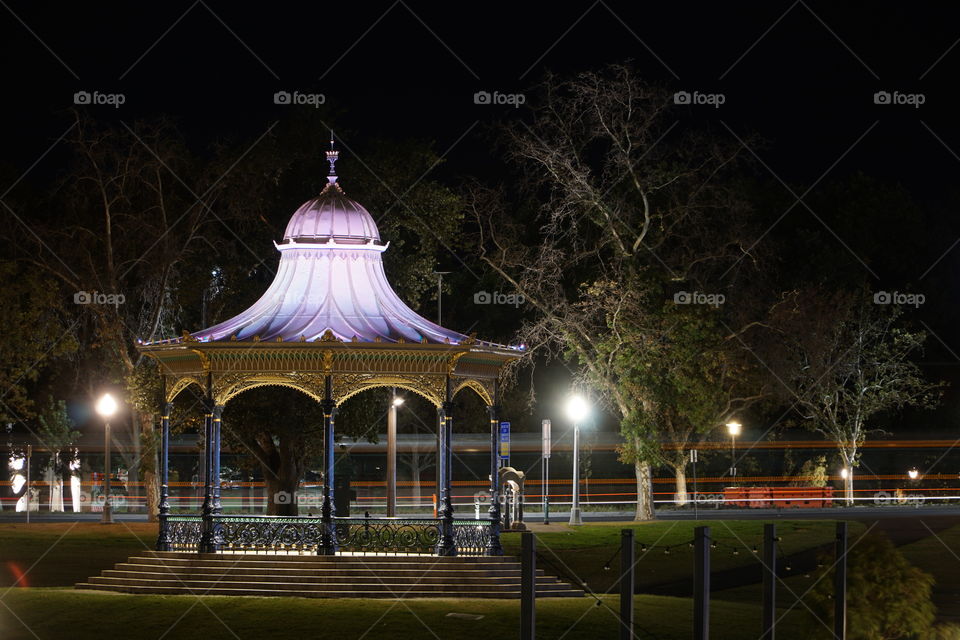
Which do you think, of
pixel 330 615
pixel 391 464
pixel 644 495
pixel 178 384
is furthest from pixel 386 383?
pixel 644 495

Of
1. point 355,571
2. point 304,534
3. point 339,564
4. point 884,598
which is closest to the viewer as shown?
point 884,598

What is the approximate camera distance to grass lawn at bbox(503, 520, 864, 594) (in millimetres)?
32500

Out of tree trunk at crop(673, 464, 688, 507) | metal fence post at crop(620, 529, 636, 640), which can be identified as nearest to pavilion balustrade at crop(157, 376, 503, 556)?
metal fence post at crop(620, 529, 636, 640)

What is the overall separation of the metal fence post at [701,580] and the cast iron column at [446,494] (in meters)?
7.92

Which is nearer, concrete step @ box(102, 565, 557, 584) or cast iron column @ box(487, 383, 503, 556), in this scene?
concrete step @ box(102, 565, 557, 584)

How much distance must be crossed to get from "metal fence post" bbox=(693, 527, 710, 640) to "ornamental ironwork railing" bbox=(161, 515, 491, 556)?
820cm

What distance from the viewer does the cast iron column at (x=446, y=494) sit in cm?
2823

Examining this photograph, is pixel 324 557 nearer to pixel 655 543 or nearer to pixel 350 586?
pixel 350 586

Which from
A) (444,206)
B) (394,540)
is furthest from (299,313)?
(444,206)

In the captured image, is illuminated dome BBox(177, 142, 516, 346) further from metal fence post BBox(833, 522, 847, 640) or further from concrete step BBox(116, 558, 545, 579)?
metal fence post BBox(833, 522, 847, 640)

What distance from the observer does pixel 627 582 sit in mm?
20391

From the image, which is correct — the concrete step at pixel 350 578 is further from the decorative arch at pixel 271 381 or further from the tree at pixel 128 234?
the tree at pixel 128 234

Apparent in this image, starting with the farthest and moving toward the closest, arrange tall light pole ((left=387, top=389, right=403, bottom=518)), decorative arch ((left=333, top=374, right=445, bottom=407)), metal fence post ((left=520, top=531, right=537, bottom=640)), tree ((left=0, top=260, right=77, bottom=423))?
tree ((left=0, top=260, right=77, bottom=423)), tall light pole ((left=387, top=389, right=403, bottom=518)), decorative arch ((left=333, top=374, right=445, bottom=407)), metal fence post ((left=520, top=531, right=537, bottom=640))

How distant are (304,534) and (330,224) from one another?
5957 millimetres
